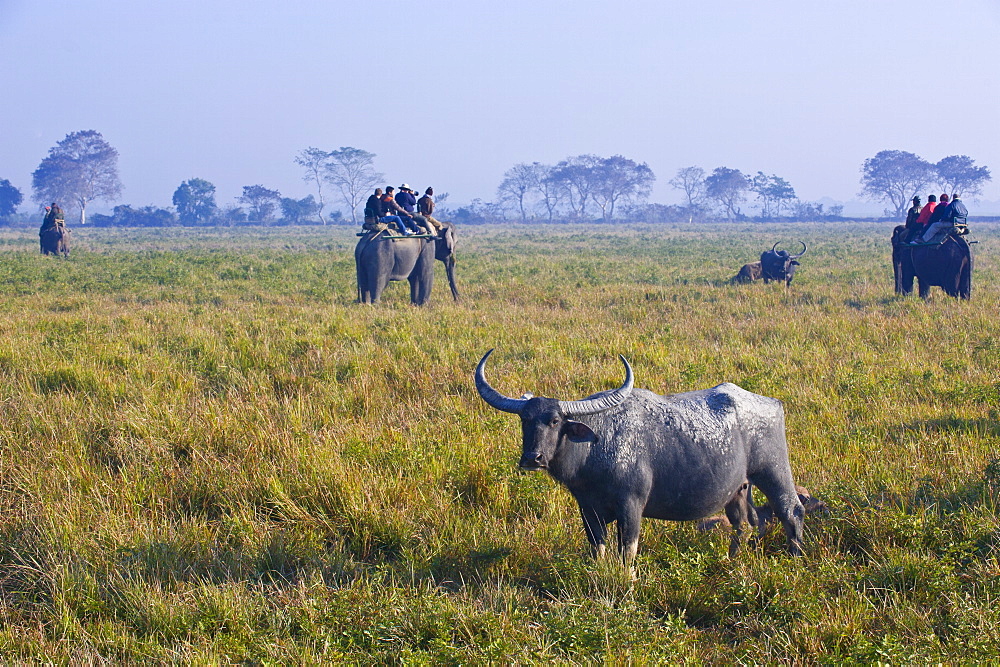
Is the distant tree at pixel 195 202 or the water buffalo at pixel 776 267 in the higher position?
the distant tree at pixel 195 202

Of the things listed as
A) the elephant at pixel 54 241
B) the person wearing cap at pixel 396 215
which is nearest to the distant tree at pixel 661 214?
the elephant at pixel 54 241

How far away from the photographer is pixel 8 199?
9119 cm

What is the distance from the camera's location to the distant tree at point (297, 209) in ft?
309

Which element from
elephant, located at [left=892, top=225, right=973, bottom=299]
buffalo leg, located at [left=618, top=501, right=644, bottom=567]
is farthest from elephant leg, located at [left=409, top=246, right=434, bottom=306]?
buffalo leg, located at [left=618, top=501, right=644, bottom=567]

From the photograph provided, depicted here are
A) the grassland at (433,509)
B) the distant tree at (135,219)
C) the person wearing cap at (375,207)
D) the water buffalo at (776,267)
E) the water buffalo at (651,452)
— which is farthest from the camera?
the distant tree at (135,219)

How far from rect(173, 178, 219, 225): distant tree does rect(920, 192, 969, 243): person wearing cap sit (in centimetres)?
8539

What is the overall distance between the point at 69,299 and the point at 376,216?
225 inches

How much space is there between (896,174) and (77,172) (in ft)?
330

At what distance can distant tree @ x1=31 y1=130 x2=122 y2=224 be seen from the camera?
286 feet

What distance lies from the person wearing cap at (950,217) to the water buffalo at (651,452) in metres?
10.3

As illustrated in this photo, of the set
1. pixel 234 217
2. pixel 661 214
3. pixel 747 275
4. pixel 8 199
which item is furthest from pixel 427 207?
pixel 8 199

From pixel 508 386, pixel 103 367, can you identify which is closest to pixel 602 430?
pixel 508 386

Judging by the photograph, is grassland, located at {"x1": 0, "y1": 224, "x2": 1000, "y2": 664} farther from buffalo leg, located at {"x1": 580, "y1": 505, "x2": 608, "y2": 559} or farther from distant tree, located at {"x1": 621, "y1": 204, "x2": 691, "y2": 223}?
distant tree, located at {"x1": 621, "y1": 204, "x2": 691, "y2": 223}

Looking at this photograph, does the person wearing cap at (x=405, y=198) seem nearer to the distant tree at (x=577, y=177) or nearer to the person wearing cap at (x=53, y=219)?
the person wearing cap at (x=53, y=219)
